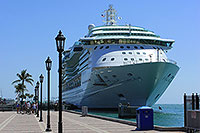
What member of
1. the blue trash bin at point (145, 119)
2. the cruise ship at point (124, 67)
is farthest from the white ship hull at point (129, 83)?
the blue trash bin at point (145, 119)

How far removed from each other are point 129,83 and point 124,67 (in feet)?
7.25

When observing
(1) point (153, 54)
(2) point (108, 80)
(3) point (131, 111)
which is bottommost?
(3) point (131, 111)

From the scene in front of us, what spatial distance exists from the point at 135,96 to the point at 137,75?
343 cm

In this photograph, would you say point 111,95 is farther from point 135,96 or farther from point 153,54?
point 153,54

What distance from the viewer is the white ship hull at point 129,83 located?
130ft

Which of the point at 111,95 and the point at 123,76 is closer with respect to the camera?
the point at 123,76

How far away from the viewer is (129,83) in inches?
1612

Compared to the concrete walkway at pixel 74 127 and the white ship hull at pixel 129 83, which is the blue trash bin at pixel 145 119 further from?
the white ship hull at pixel 129 83

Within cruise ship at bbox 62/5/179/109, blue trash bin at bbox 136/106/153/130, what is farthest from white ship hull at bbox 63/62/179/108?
blue trash bin at bbox 136/106/153/130

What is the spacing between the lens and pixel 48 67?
64.5 feet

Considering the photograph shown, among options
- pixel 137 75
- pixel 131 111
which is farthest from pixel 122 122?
pixel 137 75

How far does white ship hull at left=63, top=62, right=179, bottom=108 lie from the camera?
130ft

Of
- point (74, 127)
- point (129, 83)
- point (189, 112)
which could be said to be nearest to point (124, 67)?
point (129, 83)

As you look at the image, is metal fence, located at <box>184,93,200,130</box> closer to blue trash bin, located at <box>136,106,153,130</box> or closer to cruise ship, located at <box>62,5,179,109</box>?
blue trash bin, located at <box>136,106,153,130</box>
